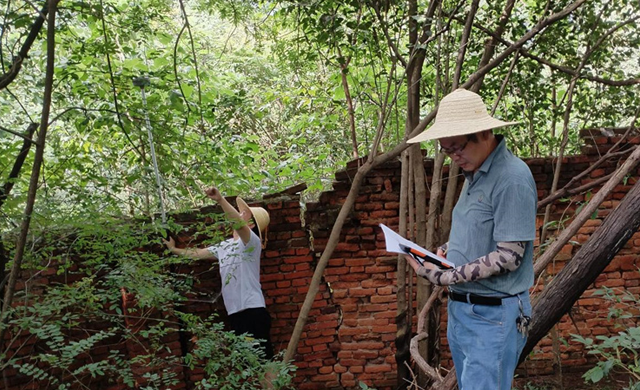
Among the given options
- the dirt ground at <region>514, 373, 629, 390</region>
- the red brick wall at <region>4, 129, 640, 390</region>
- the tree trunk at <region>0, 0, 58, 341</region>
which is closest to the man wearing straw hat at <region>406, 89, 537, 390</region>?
the tree trunk at <region>0, 0, 58, 341</region>

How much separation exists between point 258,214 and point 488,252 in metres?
3.14

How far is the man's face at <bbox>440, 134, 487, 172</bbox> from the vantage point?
98.7 inches

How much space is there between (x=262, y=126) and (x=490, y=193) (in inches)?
349

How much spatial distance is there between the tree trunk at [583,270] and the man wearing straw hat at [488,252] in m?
0.70

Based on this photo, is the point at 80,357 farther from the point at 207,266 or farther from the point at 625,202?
the point at 625,202

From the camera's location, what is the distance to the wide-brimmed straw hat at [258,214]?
17.1 ft

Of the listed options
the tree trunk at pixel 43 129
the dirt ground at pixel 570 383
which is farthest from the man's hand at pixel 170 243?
the dirt ground at pixel 570 383

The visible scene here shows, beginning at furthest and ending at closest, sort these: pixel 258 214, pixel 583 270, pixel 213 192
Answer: pixel 258 214, pixel 213 192, pixel 583 270

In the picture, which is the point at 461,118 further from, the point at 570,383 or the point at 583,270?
the point at 570,383

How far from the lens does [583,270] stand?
3164 mm

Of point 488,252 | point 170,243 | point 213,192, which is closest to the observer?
point 488,252

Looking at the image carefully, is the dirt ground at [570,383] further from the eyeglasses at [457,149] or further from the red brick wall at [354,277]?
the eyeglasses at [457,149]

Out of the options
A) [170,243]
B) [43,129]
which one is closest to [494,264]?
[43,129]

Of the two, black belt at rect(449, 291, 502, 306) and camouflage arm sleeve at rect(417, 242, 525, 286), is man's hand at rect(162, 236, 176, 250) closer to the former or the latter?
black belt at rect(449, 291, 502, 306)
